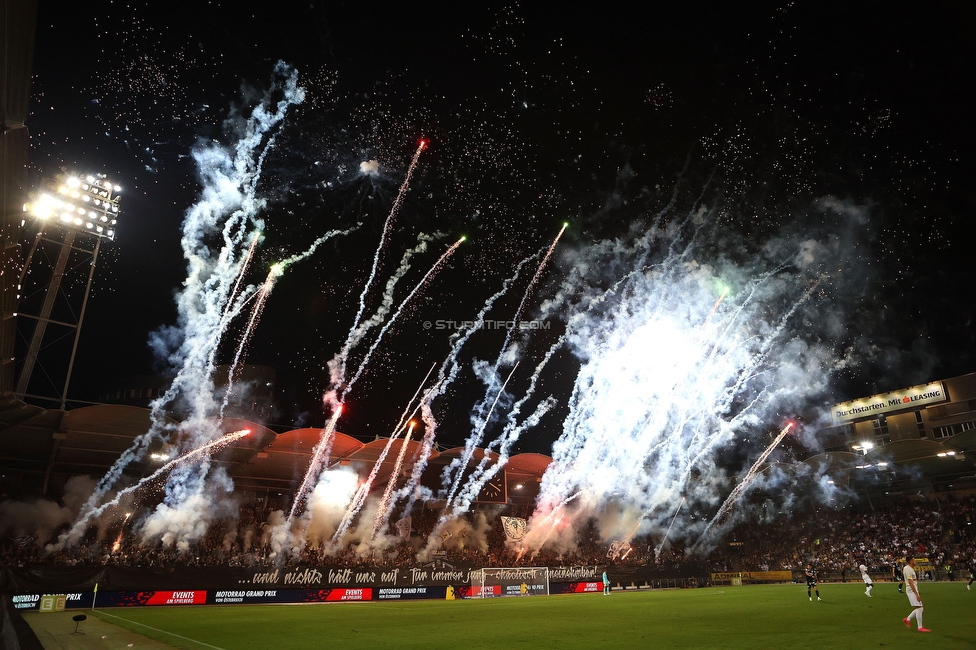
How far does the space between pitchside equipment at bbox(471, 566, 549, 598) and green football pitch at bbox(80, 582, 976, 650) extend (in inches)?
523

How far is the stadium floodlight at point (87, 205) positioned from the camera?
25391 millimetres

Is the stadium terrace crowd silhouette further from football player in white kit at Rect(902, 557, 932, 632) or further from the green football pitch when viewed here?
football player in white kit at Rect(902, 557, 932, 632)

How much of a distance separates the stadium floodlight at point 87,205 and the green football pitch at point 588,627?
54.1ft

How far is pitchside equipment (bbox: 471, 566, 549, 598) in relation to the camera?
33.8 metres

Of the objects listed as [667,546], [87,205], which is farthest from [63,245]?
[667,546]

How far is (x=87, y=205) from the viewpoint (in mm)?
26062

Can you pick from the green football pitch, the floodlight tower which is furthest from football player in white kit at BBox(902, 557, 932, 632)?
the floodlight tower

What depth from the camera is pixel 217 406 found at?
134ft

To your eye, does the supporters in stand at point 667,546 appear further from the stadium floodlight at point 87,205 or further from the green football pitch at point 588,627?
the stadium floodlight at point 87,205

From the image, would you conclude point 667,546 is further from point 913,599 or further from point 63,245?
point 63,245

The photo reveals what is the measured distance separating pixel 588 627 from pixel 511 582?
21.8 metres

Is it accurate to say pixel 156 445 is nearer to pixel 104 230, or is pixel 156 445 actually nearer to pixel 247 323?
pixel 247 323

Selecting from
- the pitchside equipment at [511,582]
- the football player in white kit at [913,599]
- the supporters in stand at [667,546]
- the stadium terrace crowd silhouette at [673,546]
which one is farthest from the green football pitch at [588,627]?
the pitchside equipment at [511,582]

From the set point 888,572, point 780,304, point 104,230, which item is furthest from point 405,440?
point 888,572
